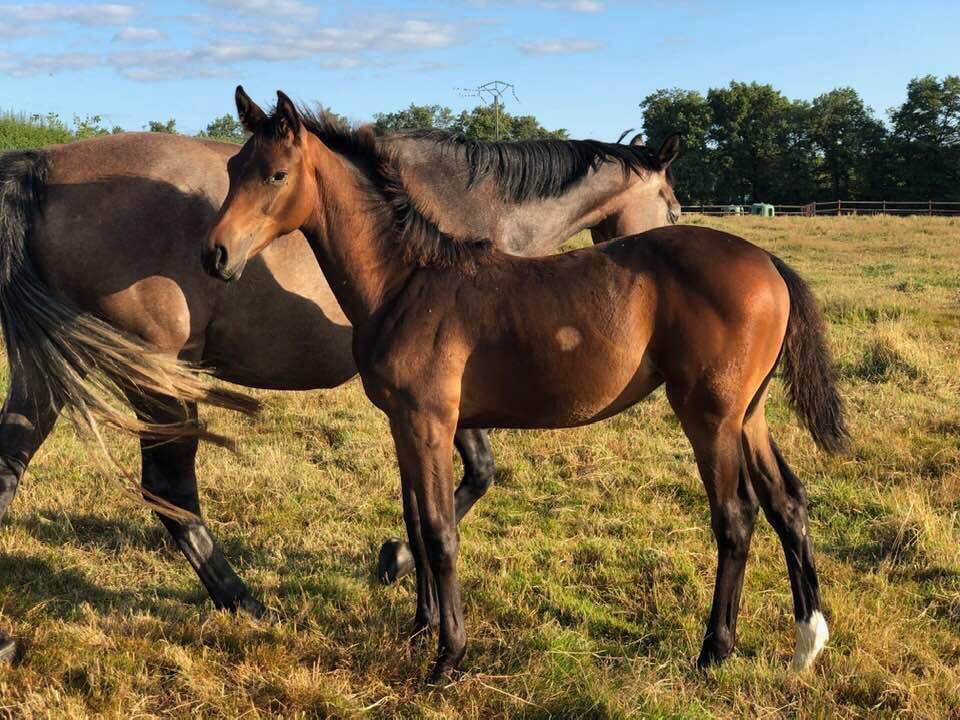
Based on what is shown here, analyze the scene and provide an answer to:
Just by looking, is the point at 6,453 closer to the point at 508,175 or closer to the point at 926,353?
the point at 508,175

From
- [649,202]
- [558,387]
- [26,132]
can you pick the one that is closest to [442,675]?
[558,387]

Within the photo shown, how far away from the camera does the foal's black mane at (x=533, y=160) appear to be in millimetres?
4207

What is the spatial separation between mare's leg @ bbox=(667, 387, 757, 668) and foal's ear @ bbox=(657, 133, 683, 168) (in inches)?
80.2

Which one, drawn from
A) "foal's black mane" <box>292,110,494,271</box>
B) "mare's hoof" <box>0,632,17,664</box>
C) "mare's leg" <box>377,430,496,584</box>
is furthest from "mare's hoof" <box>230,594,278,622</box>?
"foal's black mane" <box>292,110,494,271</box>

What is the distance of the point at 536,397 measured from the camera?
122 inches

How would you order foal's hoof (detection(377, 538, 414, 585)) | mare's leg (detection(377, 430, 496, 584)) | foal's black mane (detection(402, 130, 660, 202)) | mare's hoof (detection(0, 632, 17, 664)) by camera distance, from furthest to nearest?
1. mare's leg (detection(377, 430, 496, 584))
2. foal's black mane (detection(402, 130, 660, 202))
3. foal's hoof (detection(377, 538, 414, 585))
4. mare's hoof (detection(0, 632, 17, 664))

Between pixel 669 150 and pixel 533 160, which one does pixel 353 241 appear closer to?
pixel 533 160

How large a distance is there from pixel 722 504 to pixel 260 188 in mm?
2101

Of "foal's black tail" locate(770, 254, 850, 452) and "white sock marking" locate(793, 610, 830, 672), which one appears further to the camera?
"foal's black tail" locate(770, 254, 850, 452)

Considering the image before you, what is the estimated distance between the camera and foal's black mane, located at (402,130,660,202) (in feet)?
13.8

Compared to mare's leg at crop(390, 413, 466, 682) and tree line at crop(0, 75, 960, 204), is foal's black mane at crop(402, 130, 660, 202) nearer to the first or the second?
mare's leg at crop(390, 413, 466, 682)

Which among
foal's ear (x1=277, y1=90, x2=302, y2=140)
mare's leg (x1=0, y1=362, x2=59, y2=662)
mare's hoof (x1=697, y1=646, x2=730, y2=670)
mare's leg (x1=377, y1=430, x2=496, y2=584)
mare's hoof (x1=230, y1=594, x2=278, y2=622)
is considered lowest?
mare's hoof (x1=230, y1=594, x2=278, y2=622)

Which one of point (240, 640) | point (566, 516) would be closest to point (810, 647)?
point (566, 516)

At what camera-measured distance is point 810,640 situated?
3.12 meters
